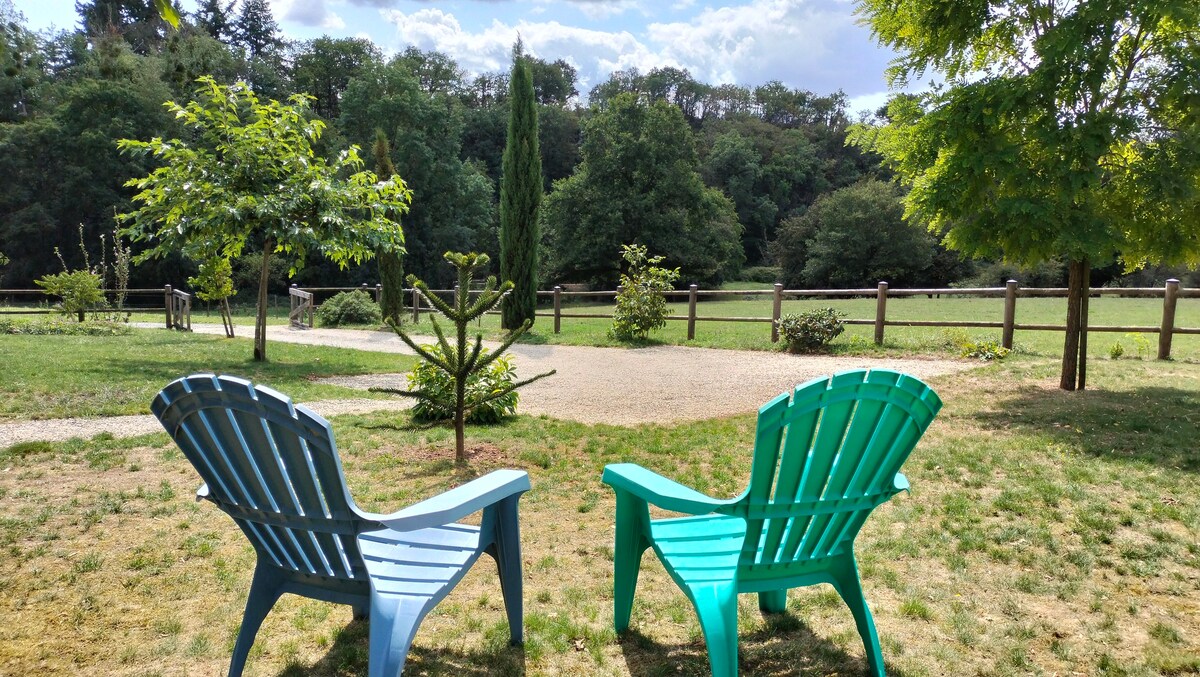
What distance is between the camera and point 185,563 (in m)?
3.36

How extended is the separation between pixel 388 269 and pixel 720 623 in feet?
62.8

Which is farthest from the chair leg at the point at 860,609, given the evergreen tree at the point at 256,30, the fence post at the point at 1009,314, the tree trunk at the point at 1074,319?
the evergreen tree at the point at 256,30

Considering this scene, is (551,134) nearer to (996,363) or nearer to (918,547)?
(996,363)

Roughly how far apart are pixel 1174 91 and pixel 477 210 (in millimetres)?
35649

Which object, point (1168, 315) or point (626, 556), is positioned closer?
point (626, 556)

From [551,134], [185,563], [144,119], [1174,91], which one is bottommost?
[185,563]

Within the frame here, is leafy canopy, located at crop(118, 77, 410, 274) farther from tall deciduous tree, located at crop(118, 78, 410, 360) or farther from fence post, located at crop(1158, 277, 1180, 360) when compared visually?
fence post, located at crop(1158, 277, 1180, 360)

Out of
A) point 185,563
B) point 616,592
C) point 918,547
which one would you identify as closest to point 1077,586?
point 918,547

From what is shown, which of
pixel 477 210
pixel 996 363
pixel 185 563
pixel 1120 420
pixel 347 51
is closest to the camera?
pixel 185 563

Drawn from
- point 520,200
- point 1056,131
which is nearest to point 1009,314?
point 1056,131

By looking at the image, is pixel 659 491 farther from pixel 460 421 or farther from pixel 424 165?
pixel 424 165

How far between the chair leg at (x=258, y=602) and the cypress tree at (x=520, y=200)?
14.6m

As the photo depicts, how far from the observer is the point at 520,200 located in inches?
674

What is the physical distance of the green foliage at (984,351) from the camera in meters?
11.0
